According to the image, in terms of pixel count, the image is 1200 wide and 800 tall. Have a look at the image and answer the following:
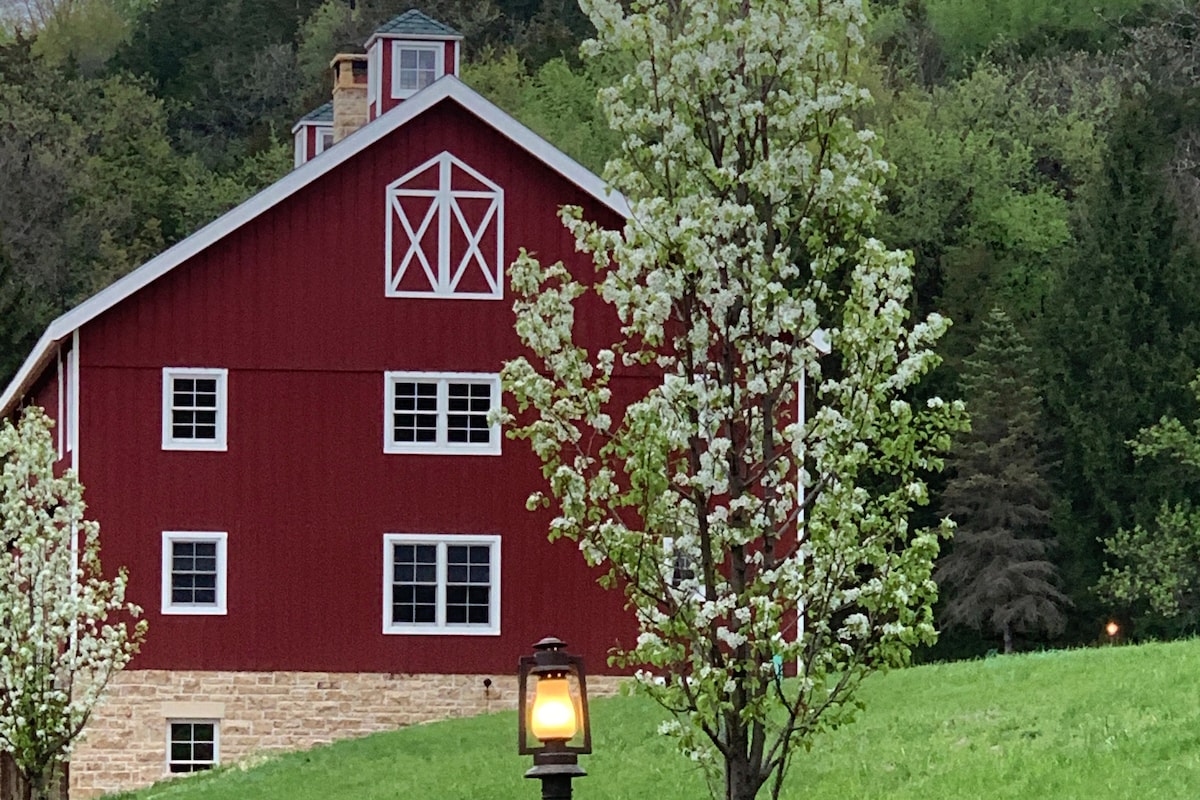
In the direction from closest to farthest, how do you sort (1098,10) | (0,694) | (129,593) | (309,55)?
(0,694)
(129,593)
(1098,10)
(309,55)

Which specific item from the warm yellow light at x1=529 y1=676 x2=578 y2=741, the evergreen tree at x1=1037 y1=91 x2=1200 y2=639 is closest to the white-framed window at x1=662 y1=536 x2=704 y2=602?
the warm yellow light at x1=529 y1=676 x2=578 y2=741

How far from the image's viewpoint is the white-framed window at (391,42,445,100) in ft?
122

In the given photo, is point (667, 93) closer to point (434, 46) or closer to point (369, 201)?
point (369, 201)

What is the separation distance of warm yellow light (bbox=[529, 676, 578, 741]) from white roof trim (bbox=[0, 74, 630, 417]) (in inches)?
881

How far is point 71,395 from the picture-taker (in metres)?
33.8

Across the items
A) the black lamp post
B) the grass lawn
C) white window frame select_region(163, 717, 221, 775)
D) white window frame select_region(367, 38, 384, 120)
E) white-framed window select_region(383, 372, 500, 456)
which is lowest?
white window frame select_region(163, 717, 221, 775)

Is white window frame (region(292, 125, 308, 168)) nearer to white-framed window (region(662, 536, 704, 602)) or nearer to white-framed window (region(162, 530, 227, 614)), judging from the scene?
white-framed window (region(162, 530, 227, 614))

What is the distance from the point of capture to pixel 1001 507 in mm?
56969

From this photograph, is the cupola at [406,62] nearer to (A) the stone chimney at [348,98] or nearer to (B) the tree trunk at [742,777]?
(A) the stone chimney at [348,98]

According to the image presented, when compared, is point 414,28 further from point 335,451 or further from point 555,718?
point 555,718

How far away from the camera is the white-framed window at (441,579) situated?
1330 inches

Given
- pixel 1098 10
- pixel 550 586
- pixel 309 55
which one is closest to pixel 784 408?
pixel 550 586

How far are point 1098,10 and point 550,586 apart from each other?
5741 cm

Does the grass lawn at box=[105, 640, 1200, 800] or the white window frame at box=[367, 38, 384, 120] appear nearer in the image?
the grass lawn at box=[105, 640, 1200, 800]
